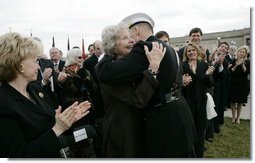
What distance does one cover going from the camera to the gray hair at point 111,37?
66.1 inches

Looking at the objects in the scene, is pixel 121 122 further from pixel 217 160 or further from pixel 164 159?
pixel 217 160

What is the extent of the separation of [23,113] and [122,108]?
0.51 metres

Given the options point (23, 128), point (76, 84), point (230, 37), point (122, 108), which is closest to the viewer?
point (23, 128)

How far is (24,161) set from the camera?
145cm

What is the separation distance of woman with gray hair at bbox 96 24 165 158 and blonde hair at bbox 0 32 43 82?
408mm

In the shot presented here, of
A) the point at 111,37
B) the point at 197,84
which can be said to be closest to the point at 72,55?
the point at 111,37

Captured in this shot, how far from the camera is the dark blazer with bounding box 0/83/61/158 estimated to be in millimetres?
1276

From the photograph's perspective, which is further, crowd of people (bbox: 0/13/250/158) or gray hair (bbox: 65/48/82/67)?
gray hair (bbox: 65/48/82/67)

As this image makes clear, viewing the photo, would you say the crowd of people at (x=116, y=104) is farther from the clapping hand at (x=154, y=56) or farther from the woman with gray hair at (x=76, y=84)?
the woman with gray hair at (x=76, y=84)

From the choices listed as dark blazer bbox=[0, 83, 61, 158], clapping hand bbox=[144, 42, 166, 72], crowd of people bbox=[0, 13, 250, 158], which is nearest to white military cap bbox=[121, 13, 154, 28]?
crowd of people bbox=[0, 13, 250, 158]

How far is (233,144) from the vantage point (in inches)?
96.0

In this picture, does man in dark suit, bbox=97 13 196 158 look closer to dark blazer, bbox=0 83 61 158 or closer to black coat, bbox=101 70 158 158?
black coat, bbox=101 70 158 158

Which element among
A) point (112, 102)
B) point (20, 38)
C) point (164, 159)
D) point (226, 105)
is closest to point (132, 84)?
point (112, 102)

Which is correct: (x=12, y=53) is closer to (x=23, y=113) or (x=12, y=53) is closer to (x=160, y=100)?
(x=23, y=113)
